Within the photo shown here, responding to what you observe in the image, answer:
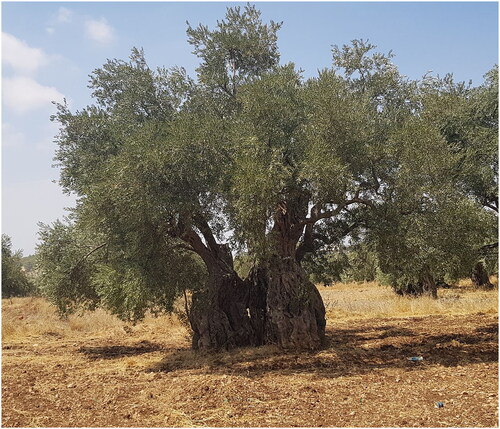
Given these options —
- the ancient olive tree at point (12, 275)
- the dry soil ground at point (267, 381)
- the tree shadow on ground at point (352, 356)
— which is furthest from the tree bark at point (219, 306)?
the ancient olive tree at point (12, 275)

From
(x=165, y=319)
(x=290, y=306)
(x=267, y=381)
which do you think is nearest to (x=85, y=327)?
(x=165, y=319)

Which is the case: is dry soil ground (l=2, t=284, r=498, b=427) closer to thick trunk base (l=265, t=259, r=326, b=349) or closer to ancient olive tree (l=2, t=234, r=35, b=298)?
thick trunk base (l=265, t=259, r=326, b=349)

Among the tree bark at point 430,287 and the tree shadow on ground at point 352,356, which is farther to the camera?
the tree bark at point 430,287

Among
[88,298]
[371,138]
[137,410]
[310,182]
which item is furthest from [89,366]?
[371,138]

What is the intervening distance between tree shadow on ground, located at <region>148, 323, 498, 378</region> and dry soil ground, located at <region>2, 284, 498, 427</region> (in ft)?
0.12

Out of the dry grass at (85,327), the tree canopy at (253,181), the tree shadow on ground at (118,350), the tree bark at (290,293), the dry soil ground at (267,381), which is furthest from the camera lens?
the dry grass at (85,327)

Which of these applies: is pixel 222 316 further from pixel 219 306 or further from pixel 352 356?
pixel 352 356

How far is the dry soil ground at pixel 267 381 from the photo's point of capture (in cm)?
971

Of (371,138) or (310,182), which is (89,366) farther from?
(371,138)

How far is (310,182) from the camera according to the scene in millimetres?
13672

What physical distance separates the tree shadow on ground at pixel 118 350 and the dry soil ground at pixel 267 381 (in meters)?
0.05

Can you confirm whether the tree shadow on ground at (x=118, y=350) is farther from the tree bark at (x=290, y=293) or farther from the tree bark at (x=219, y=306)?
the tree bark at (x=290, y=293)

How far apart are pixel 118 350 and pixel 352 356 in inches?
395

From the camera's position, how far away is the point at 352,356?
15586 mm
